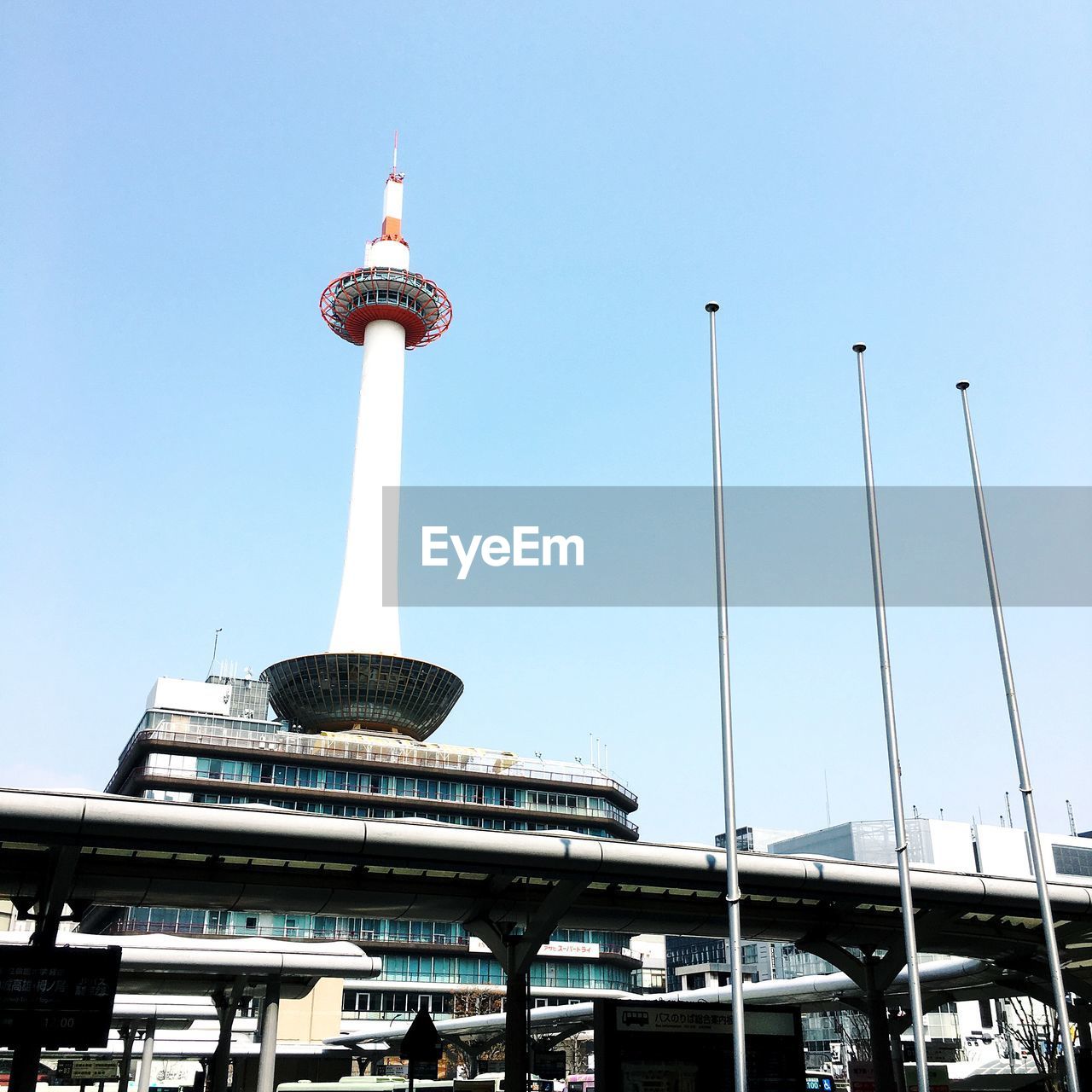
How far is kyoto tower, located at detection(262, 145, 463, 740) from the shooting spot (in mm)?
108250

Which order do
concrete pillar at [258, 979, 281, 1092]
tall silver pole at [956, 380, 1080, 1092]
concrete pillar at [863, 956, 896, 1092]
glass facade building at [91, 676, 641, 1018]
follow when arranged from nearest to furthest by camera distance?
tall silver pole at [956, 380, 1080, 1092] → concrete pillar at [863, 956, 896, 1092] → concrete pillar at [258, 979, 281, 1092] → glass facade building at [91, 676, 641, 1018]

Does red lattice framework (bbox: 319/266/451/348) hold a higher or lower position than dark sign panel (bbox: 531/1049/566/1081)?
higher

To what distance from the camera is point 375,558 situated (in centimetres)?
11131

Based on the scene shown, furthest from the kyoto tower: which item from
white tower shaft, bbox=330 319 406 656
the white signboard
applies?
the white signboard

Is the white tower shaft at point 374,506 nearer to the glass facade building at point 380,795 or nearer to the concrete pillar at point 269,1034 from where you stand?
the glass facade building at point 380,795

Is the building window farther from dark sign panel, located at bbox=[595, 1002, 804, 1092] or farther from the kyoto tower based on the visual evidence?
dark sign panel, located at bbox=[595, 1002, 804, 1092]

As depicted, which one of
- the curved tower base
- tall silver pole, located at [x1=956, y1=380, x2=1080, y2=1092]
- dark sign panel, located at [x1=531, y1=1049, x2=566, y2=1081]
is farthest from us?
the curved tower base

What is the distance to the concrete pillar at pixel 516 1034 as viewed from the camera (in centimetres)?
2476

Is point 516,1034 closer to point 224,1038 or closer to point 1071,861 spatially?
point 224,1038

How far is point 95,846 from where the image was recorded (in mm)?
22609

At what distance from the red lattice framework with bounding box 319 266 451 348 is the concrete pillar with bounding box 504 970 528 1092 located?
318ft

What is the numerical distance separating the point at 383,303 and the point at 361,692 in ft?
128

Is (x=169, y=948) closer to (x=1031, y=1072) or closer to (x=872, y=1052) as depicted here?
(x=872, y=1052)

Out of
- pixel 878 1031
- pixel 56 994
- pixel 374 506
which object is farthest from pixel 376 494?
pixel 56 994
